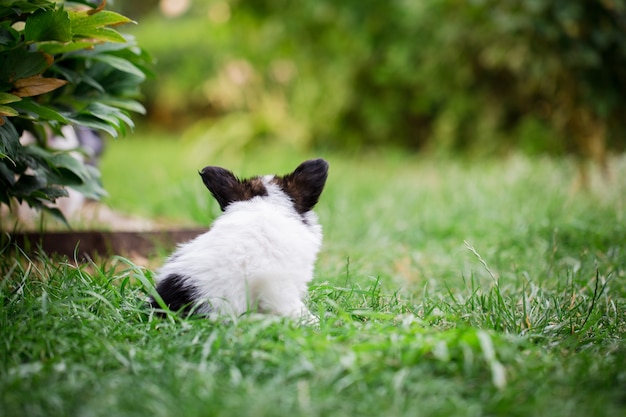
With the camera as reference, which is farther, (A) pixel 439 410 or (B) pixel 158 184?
(B) pixel 158 184

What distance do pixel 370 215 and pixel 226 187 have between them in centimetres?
276

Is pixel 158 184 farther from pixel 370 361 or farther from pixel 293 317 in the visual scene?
pixel 370 361

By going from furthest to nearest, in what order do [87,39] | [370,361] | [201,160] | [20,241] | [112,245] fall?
[201,160]
[112,245]
[20,241]
[87,39]
[370,361]

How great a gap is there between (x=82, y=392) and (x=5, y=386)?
204 millimetres

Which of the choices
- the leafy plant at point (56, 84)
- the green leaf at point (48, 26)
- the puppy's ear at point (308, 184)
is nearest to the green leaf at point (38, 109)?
the leafy plant at point (56, 84)

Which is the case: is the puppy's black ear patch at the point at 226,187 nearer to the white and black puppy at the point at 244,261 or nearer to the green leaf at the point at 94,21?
the white and black puppy at the point at 244,261

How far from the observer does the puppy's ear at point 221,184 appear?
2047 mm

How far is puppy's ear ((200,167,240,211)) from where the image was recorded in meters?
2.05

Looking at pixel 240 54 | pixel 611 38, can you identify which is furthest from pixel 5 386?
pixel 240 54

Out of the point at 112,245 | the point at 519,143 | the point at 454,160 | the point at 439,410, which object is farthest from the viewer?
the point at 454,160

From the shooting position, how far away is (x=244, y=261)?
6.25ft

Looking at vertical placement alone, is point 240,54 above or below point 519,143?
above

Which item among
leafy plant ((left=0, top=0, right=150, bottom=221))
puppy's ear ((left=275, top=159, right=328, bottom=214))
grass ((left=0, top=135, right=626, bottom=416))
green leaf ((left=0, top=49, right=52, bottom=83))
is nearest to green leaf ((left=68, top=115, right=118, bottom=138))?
leafy plant ((left=0, top=0, right=150, bottom=221))

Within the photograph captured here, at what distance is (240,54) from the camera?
9.70 meters
